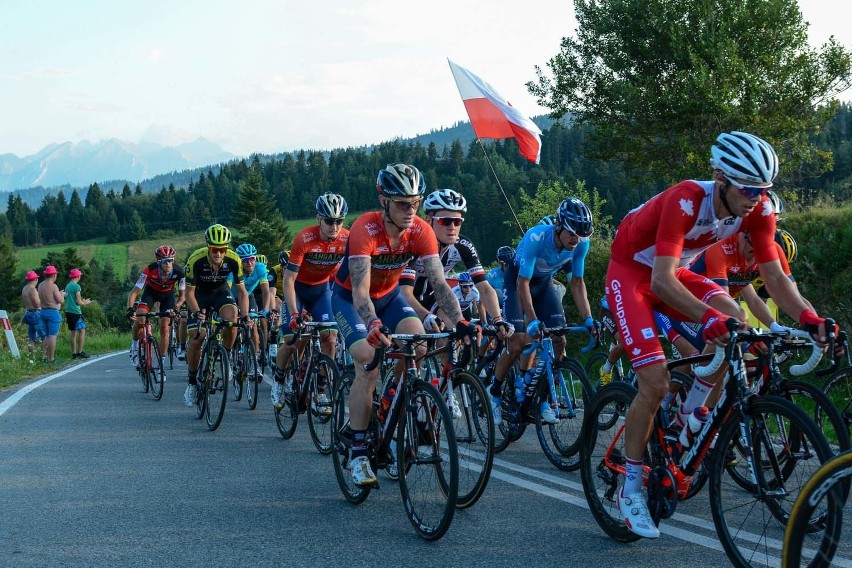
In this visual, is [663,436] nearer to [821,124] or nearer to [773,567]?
[773,567]

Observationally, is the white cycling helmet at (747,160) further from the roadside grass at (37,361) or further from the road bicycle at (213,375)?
the roadside grass at (37,361)

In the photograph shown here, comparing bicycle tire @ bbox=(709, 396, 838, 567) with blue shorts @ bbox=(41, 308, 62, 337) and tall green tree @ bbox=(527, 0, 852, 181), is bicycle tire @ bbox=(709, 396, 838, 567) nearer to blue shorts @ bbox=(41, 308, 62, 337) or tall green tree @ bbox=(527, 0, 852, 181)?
blue shorts @ bbox=(41, 308, 62, 337)

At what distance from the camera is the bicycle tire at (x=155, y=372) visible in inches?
479

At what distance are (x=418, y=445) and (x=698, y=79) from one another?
913 inches

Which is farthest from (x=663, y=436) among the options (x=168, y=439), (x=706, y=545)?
(x=168, y=439)

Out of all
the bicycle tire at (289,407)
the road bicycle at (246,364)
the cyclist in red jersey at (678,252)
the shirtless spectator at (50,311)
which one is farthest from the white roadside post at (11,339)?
the cyclist in red jersey at (678,252)

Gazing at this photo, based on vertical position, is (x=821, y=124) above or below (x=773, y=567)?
above

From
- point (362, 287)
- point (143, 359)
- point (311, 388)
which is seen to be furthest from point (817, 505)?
point (143, 359)

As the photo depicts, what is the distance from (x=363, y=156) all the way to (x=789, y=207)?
425 feet

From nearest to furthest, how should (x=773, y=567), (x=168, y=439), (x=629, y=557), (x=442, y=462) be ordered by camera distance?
(x=773, y=567) < (x=629, y=557) < (x=442, y=462) < (x=168, y=439)

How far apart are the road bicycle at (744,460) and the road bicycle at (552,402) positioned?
2231 mm

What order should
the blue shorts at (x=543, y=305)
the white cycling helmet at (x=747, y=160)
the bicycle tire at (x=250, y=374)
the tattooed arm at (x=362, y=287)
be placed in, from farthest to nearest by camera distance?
the bicycle tire at (x=250, y=374) < the blue shorts at (x=543, y=305) < the tattooed arm at (x=362, y=287) < the white cycling helmet at (x=747, y=160)

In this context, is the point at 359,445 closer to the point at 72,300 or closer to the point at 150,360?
the point at 150,360

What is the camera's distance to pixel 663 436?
4.71 meters
